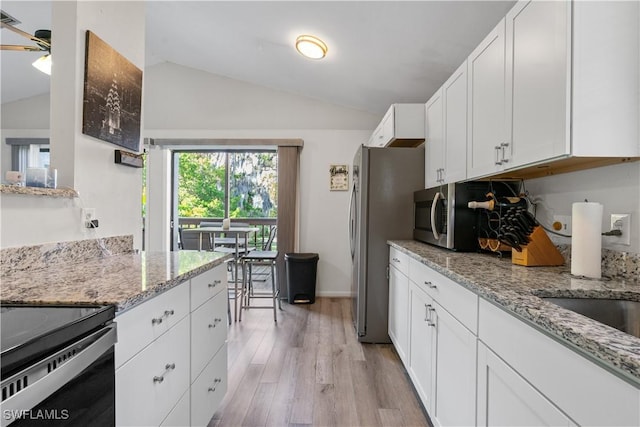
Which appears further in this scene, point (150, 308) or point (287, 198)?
point (287, 198)

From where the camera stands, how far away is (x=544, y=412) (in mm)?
746

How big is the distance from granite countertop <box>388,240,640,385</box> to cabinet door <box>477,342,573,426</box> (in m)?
0.17

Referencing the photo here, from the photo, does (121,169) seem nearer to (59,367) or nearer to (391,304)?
(59,367)

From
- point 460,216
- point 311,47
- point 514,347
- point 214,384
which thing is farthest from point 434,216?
point 311,47

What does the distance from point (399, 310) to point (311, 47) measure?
7.86ft

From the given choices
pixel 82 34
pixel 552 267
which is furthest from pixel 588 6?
pixel 82 34

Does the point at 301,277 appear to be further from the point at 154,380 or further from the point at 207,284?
the point at 154,380

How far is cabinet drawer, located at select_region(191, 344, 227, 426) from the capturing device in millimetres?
1406

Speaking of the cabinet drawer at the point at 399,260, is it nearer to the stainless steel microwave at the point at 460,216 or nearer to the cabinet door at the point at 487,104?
the stainless steel microwave at the point at 460,216

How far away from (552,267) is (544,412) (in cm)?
94

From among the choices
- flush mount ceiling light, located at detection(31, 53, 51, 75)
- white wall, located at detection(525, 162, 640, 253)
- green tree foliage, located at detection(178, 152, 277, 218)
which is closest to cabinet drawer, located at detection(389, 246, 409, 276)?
white wall, located at detection(525, 162, 640, 253)

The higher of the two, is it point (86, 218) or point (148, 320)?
point (86, 218)

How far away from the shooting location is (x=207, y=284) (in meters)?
1.55

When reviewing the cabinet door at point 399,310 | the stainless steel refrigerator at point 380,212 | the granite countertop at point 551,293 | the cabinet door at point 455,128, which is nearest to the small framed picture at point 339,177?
the stainless steel refrigerator at point 380,212
